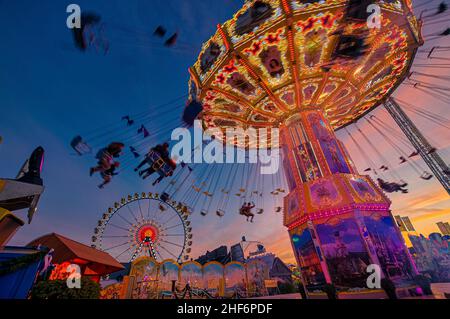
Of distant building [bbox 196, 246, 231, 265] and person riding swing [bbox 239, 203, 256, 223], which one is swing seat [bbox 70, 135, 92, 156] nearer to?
person riding swing [bbox 239, 203, 256, 223]

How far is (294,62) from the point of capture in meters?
10.1

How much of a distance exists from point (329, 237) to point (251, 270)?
42.5 ft

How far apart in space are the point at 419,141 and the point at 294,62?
14.0 meters

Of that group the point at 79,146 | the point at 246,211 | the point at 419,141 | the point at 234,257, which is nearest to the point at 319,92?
the point at 246,211

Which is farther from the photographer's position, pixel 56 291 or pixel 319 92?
→ pixel 319 92

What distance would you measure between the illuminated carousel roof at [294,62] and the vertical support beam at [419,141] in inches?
105

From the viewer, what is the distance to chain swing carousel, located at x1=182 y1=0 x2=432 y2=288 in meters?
8.10

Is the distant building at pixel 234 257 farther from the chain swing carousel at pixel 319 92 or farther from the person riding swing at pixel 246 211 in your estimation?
the chain swing carousel at pixel 319 92

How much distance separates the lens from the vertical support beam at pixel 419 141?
51.0ft

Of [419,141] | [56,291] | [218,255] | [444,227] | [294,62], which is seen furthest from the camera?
[444,227]

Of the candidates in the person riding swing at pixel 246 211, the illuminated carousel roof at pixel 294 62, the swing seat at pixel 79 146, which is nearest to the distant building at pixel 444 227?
the illuminated carousel roof at pixel 294 62

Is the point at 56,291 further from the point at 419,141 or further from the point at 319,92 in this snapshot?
the point at 419,141

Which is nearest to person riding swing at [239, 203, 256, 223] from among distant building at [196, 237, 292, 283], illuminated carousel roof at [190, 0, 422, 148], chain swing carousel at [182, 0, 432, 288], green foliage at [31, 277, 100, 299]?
chain swing carousel at [182, 0, 432, 288]
